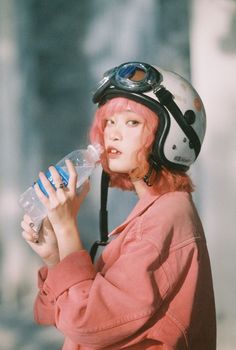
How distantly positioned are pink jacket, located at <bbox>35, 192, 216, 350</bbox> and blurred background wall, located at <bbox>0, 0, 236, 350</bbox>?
3.56ft

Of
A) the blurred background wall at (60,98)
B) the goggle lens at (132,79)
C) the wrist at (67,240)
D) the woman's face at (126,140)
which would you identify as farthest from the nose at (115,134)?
the blurred background wall at (60,98)

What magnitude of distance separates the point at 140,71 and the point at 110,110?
139 millimetres

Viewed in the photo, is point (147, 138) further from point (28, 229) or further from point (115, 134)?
point (28, 229)

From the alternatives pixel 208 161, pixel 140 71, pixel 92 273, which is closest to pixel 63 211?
pixel 92 273

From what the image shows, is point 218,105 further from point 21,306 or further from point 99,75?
point 21,306

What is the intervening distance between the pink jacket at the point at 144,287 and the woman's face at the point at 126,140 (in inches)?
4.4

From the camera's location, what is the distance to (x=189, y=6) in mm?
2453

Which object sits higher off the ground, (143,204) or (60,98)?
(60,98)

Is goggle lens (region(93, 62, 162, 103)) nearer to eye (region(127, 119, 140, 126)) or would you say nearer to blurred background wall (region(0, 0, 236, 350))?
eye (region(127, 119, 140, 126))

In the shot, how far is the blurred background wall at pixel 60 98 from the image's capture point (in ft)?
8.15

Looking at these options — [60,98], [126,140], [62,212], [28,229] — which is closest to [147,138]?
[126,140]

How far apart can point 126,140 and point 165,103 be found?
0.47ft

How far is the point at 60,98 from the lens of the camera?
259cm

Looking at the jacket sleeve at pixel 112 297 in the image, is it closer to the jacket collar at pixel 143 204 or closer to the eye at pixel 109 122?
the jacket collar at pixel 143 204
